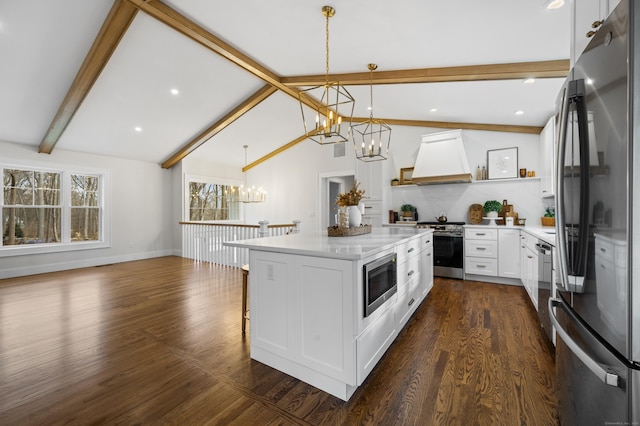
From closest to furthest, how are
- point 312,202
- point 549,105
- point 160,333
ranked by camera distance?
1. point 160,333
2. point 549,105
3. point 312,202

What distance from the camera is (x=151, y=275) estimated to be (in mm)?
5426

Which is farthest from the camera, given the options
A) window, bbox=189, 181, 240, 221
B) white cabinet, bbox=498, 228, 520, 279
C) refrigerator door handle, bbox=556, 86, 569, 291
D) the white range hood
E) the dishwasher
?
window, bbox=189, 181, 240, 221

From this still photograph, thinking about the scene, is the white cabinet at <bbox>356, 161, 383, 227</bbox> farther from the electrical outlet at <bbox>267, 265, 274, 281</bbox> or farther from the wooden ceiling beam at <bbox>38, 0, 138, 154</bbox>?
the wooden ceiling beam at <bbox>38, 0, 138, 154</bbox>

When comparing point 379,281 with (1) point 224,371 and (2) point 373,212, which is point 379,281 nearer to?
(1) point 224,371

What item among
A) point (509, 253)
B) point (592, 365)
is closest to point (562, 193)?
point (592, 365)

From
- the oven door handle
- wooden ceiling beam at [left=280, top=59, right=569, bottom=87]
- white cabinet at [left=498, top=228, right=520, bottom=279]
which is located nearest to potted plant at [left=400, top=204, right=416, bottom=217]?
the oven door handle

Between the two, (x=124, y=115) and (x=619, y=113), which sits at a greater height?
(x=124, y=115)

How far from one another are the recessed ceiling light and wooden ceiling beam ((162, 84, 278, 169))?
13.6 feet

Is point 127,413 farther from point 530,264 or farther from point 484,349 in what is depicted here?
point 530,264

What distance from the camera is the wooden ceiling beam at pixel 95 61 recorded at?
3.34 m

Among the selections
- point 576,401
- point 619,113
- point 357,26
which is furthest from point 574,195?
point 357,26

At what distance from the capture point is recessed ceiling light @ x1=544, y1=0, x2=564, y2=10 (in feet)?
7.03

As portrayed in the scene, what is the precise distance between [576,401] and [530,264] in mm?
2720

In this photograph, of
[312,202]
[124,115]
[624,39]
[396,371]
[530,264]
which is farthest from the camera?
[312,202]
